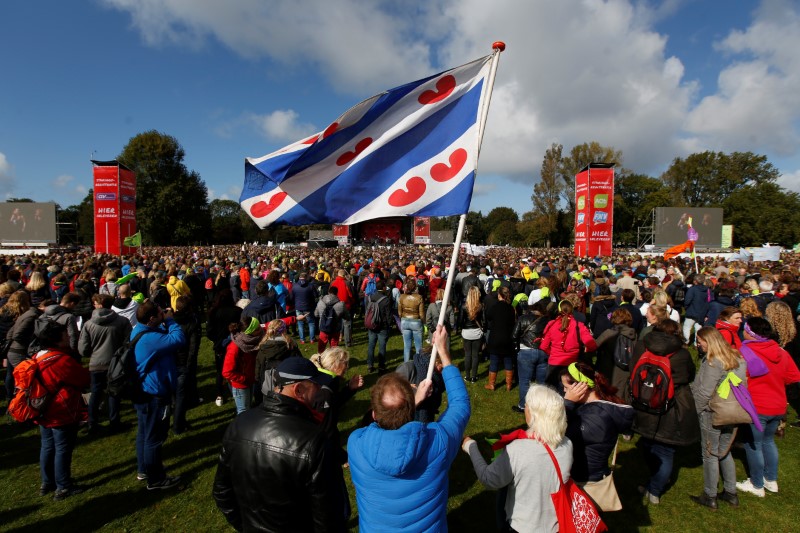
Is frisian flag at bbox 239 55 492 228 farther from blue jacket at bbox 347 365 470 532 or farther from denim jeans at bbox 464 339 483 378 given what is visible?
denim jeans at bbox 464 339 483 378

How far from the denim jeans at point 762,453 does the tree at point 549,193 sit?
52065mm

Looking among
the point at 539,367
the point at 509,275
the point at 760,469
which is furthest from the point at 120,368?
the point at 509,275

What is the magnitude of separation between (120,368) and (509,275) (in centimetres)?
986

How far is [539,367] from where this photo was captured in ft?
18.7

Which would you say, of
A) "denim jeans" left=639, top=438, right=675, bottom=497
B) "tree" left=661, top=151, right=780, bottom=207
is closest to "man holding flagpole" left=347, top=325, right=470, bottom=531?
"denim jeans" left=639, top=438, right=675, bottom=497

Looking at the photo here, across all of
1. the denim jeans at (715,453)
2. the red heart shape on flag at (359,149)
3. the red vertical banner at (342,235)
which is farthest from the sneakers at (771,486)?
the red vertical banner at (342,235)

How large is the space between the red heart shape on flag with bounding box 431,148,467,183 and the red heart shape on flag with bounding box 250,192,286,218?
1454 mm

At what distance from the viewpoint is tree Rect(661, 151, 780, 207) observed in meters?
57.6

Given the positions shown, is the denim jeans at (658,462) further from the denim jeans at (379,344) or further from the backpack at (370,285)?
the backpack at (370,285)

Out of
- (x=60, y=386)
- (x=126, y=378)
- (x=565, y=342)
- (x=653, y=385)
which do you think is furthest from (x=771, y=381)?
(x=60, y=386)

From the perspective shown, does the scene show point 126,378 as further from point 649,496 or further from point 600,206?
point 600,206

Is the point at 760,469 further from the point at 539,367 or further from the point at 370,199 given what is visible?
the point at 370,199

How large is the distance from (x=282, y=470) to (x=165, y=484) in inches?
123

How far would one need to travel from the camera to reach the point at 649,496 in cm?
387
